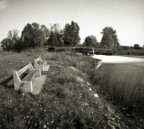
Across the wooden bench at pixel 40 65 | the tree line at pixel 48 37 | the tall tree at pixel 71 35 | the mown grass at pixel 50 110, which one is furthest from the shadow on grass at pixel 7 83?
the tall tree at pixel 71 35

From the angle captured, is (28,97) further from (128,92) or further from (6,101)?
(128,92)

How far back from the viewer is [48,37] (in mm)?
61844

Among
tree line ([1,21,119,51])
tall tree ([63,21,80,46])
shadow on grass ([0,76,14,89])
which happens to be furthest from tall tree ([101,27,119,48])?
shadow on grass ([0,76,14,89])

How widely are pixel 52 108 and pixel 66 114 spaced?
1.76ft

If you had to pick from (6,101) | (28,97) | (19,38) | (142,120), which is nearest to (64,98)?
(28,97)

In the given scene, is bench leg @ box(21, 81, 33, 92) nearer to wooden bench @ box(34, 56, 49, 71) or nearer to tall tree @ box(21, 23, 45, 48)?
wooden bench @ box(34, 56, 49, 71)

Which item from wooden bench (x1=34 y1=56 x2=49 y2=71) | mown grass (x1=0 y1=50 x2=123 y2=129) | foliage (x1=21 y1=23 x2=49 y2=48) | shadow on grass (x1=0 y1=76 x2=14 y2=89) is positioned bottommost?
mown grass (x1=0 y1=50 x2=123 y2=129)

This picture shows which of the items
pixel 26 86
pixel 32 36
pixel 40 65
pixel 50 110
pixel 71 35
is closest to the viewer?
pixel 50 110

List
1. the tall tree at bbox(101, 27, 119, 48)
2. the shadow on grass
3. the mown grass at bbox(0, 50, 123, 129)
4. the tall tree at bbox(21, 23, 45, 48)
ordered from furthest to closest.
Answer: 1. the tall tree at bbox(101, 27, 119, 48)
2. the tall tree at bbox(21, 23, 45, 48)
3. the shadow on grass
4. the mown grass at bbox(0, 50, 123, 129)

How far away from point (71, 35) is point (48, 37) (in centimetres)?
1153

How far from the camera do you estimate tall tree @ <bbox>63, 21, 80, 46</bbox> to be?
198ft

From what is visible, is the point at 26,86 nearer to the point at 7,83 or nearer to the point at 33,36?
the point at 7,83

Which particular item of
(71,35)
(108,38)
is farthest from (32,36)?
(108,38)

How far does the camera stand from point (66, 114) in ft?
13.4
